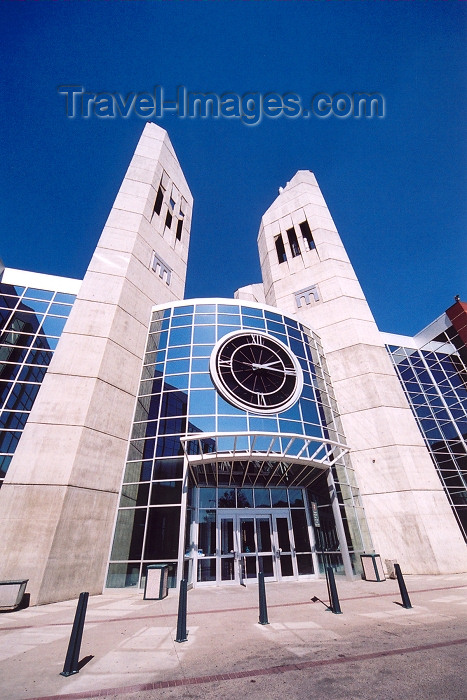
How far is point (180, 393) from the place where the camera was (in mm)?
16531

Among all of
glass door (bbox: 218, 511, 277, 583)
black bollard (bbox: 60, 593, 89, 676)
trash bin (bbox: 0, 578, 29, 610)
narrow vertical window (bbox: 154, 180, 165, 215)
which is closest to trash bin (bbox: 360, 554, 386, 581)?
glass door (bbox: 218, 511, 277, 583)

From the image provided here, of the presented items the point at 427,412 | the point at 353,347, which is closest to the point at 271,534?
the point at 353,347

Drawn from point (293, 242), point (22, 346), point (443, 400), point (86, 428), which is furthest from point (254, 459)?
point (293, 242)

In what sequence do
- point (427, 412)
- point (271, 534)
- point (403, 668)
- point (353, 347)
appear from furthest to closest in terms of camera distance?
point (427, 412) → point (353, 347) → point (271, 534) → point (403, 668)

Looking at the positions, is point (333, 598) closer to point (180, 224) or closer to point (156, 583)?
point (156, 583)

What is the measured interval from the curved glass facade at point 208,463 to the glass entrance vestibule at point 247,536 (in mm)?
60

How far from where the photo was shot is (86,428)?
1413cm

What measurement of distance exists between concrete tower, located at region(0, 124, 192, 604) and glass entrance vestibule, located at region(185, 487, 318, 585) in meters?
4.17

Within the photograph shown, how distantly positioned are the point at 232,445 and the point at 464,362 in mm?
23448

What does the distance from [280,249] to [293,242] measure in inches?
60.0

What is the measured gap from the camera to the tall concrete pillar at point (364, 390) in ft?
52.4

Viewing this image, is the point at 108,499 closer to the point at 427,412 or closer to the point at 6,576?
the point at 6,576

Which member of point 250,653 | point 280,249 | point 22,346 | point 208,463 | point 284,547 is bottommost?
point 250,653

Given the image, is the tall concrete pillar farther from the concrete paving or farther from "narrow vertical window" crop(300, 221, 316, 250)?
the concrete paving
